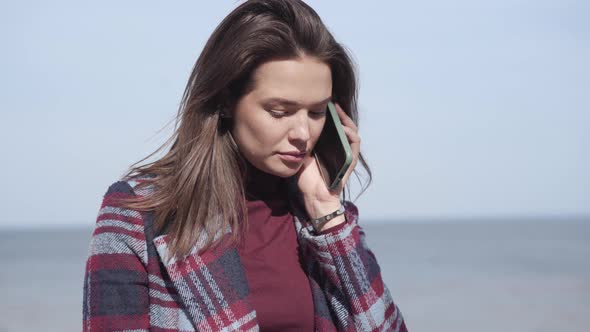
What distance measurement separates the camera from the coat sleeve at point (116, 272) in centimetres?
238

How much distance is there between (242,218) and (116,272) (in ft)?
1.54

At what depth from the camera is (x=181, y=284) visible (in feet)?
8.21

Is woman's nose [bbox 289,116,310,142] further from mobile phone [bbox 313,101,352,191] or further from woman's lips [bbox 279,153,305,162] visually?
mobile phone [bbox 313,101,352,191]

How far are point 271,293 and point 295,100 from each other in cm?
56

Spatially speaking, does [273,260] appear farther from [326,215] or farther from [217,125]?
[217,125]

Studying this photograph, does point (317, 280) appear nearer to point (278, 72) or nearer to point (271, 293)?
point (271, 293)

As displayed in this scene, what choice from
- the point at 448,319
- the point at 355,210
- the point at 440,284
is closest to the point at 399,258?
the point at 440,284

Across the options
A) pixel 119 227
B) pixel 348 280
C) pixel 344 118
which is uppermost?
pixel 344 118

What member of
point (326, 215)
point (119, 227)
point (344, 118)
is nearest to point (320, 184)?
point (326, 215)

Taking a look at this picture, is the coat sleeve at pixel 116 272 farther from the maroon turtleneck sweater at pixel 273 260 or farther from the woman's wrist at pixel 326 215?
the woman's wrist at pixel 326 215

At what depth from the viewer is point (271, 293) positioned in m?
2.62

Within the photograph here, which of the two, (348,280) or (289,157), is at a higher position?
(289,157)

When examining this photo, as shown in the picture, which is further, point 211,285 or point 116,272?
point 211,285

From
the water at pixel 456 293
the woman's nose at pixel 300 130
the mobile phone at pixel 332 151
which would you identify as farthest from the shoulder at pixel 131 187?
Result: the water at pixel 456 293
